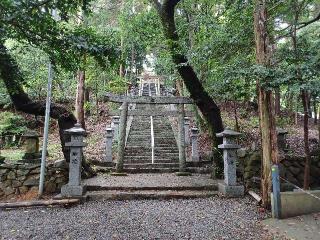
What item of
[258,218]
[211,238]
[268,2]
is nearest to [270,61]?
[268,2]

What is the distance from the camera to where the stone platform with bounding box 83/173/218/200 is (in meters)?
7.58

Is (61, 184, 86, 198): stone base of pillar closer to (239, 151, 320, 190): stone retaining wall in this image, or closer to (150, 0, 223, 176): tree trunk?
(150, 0, 223, 176): tree trunk

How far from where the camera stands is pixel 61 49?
414 centimetres

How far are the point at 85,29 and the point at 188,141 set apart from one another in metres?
10.1

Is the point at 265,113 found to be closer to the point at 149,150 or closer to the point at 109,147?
the point at 109,147

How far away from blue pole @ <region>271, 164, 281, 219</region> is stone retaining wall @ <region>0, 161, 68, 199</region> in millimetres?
5200

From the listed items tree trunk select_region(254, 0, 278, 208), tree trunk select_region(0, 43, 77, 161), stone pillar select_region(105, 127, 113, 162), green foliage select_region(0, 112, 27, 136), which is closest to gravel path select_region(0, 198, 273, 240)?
tree trunk select_region(254, 0, 278, 208)

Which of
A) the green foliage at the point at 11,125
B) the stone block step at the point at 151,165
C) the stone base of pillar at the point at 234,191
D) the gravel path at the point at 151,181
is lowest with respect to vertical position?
the stone base of pillar at the point at 234,191

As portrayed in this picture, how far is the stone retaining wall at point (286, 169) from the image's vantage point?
8.21m

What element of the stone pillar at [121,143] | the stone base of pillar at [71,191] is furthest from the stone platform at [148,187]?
the stone pillar at [121,143]

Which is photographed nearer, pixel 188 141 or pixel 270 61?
pixel 270 61

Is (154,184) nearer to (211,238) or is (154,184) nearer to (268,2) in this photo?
(211,238)

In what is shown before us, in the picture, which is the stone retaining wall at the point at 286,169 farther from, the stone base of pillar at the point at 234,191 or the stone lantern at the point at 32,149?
the stone lantern at the point at 32,149

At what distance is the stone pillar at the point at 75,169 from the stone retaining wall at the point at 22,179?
32.8 inches
